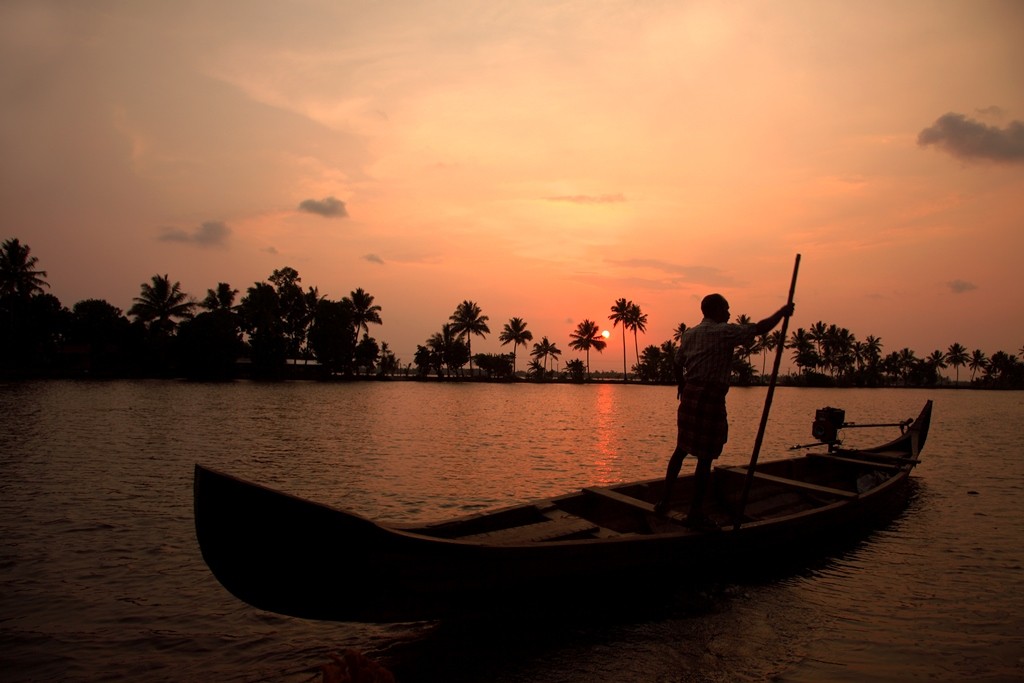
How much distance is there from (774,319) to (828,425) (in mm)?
8843

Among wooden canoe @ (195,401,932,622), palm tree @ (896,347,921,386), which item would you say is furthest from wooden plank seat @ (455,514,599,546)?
palm tree @ (896,347,921,386)

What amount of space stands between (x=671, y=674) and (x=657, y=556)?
1.01m

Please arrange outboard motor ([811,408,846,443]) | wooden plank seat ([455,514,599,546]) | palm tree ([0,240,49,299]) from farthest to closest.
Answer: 1. palm tree ([0,240,49,299])
2. outboard motor ([811,408,846,443])
3. wooden plank seat ([455,514,599,546])

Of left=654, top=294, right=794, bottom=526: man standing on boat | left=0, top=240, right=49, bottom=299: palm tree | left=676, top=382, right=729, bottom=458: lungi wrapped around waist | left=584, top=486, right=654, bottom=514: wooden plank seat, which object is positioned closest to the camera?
left=654, top=294, right=794, bottom=526: man standing on boat

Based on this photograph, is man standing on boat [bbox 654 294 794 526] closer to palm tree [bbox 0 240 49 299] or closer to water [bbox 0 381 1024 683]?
water [bbox 0 381 1024 683]

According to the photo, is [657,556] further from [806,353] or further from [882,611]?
[806,353]

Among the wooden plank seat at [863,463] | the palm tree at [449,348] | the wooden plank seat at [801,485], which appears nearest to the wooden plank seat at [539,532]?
the wooden plank seat at [801,485]

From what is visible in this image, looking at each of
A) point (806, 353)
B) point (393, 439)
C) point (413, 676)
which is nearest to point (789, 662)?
point (413, 676)

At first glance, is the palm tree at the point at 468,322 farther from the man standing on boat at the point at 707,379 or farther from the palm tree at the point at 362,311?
the man standing on boat at the point at 707,379

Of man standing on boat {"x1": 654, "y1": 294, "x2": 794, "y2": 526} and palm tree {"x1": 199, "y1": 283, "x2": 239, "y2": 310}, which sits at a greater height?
palm tree {"x1": 199, "y1": 283, "x2": 239, "y2": 310}

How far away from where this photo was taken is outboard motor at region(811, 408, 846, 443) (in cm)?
1205

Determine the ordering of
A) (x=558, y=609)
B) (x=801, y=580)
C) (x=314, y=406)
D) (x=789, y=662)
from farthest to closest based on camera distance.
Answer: (x=314, y=406), (x=801, y=580), (x=558, y=609), (x=789, y=662)

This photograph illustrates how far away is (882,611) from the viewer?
5.71 metres

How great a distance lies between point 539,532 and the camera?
17.5ft
